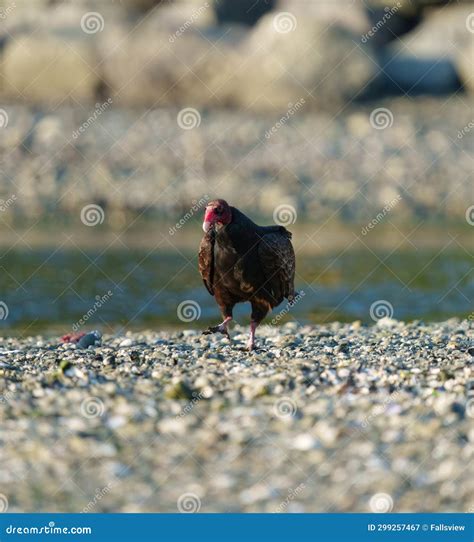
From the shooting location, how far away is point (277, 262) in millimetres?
12547

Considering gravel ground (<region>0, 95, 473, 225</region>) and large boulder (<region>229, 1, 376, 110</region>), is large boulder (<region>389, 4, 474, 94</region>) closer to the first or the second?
large boulder (<region>229, 1, 376, 110</region>)

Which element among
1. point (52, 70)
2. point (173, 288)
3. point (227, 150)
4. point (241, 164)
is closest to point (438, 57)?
point (227, 150)

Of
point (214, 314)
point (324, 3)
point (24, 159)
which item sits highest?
point (324, 3)

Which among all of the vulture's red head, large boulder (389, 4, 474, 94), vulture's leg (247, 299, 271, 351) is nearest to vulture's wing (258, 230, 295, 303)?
vulture's leg (247, 299, 271, 351)

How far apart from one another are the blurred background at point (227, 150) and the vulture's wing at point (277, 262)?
22.6ft

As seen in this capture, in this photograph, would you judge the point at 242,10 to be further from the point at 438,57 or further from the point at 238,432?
the point at 238,432

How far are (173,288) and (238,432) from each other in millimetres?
15562

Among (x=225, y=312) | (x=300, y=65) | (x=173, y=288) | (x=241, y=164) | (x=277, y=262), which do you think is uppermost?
(x=300, y=65)

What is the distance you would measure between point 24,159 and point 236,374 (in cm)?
3173

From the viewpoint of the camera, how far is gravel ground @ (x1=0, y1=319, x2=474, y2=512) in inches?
309

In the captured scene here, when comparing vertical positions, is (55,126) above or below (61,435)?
above

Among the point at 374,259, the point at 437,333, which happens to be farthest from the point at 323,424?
the point at 374,259

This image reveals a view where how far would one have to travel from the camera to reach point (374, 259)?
28891 millimetres

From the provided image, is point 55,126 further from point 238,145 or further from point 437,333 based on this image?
point 437,333
